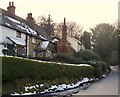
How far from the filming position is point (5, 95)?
16.0 metres

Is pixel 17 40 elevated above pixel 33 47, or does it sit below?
above

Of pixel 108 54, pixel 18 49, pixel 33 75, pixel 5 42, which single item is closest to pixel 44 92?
pixel 33 75

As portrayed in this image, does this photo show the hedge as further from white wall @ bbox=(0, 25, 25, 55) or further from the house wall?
the house wall

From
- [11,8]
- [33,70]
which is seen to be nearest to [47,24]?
[11,8]

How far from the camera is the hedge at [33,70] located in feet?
55.9

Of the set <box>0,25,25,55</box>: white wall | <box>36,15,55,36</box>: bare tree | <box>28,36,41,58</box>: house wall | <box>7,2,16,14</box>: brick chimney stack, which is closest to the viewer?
<box>0,25,25,55</box>: white wall

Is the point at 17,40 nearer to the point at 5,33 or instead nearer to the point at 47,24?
the point at 5,33

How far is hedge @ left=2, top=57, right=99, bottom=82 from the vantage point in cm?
1705

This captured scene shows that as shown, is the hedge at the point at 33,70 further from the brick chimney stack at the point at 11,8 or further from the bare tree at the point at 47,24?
the bare tree at the point at 47,24

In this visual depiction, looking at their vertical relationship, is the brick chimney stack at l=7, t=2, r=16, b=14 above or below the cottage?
above

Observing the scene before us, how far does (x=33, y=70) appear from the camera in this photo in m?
20.1

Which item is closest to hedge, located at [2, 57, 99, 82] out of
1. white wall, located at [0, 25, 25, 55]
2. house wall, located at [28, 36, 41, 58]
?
white wall, located at [0, 25, 25, 55]

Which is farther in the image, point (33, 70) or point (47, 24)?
point (47, 24)

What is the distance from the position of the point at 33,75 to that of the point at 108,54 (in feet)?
167
